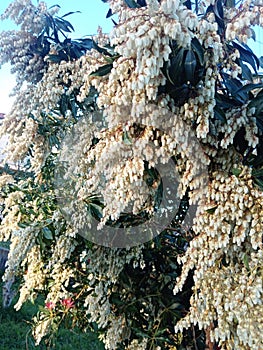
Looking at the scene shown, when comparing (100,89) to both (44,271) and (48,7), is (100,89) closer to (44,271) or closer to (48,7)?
(48,7)

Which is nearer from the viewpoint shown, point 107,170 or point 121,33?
point 121,33

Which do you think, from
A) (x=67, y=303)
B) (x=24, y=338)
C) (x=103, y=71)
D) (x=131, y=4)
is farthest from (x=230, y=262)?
(x=24, y=338)

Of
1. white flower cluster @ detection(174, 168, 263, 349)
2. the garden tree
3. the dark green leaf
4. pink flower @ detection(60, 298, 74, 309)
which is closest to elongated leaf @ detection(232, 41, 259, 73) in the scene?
the garden tree

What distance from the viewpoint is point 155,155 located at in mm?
1207

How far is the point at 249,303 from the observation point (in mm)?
1111

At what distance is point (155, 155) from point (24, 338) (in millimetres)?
3160

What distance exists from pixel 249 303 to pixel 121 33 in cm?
85

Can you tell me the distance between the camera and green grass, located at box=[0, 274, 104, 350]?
3529mm

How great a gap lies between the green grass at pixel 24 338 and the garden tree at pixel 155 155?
190 cm

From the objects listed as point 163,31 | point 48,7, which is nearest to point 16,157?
point 48,7

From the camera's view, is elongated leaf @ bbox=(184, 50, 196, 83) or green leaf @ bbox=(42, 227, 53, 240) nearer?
elongated leaf @ bbox=(184, 50, 196, 83)

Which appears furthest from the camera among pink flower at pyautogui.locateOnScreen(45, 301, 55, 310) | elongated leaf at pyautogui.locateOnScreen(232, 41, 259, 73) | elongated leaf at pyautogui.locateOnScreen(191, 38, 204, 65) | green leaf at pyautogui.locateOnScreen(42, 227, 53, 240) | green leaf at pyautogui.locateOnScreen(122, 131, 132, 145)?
pink flower at pyautogui.locateOnScreen(45, 301, 55, 310)

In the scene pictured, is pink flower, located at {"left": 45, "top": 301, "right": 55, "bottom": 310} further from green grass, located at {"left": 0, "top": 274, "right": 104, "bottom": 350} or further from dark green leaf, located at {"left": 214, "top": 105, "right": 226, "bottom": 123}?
dark green leaf, located at {"left": 214, "top": 105, "right": 226, "bottom": 123}

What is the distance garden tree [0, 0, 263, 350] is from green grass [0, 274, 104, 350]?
190 cm
